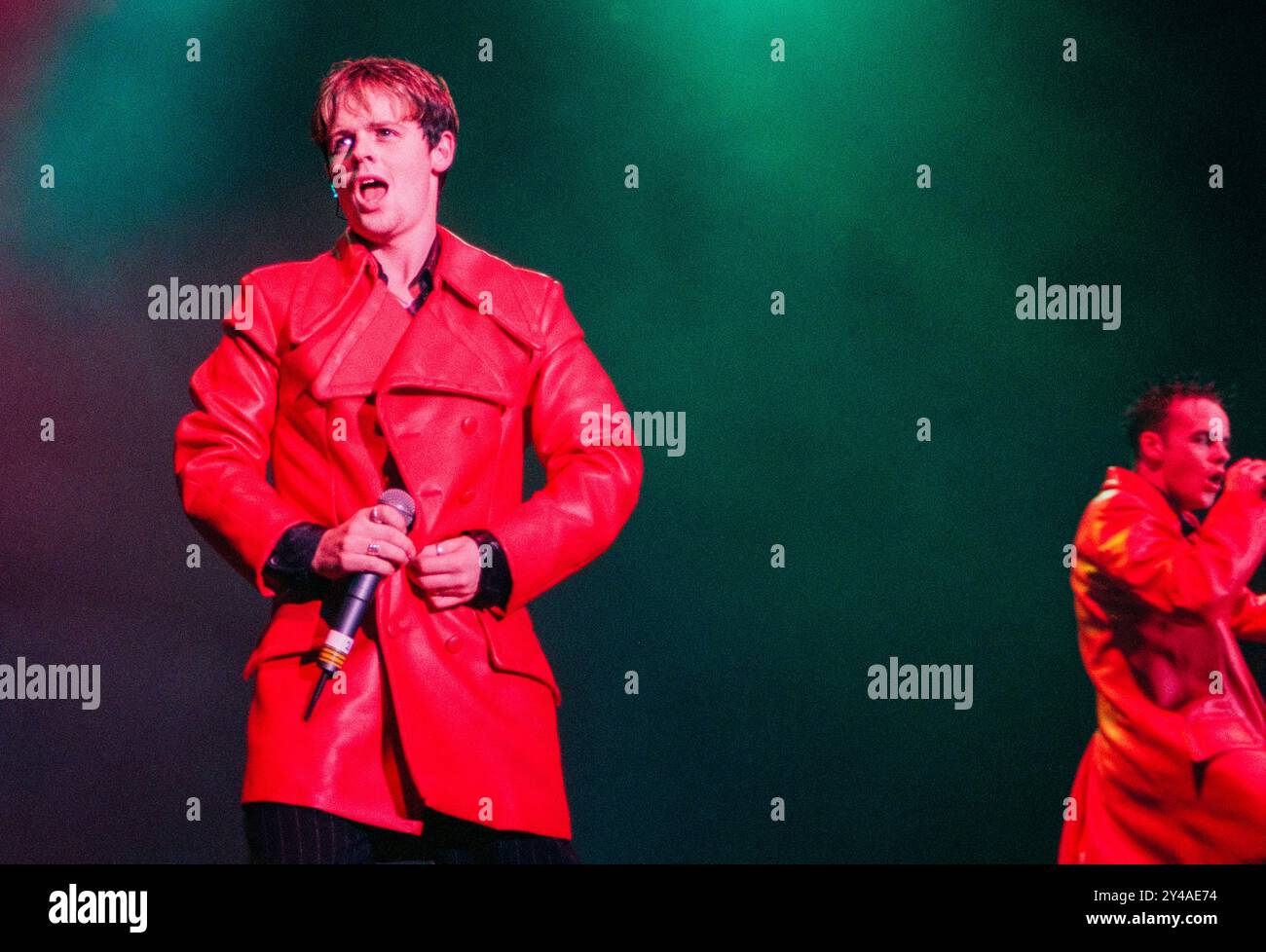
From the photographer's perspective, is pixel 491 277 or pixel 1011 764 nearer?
pixel 491 277

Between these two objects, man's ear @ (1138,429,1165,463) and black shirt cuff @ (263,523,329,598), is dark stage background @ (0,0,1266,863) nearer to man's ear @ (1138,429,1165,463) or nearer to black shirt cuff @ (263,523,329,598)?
man's ear @ (1138,429,1165,463)

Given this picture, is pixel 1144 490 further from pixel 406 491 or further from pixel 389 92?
pixel 389 92

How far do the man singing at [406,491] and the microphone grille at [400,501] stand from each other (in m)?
0.03

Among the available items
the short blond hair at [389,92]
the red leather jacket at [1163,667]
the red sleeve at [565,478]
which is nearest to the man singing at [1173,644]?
the red leather jacket at [1163,667]

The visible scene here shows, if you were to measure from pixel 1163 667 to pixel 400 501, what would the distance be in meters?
1.50

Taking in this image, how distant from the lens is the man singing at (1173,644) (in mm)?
2953

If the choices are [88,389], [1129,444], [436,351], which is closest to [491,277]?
[436,351]

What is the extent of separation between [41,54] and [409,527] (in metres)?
1.30

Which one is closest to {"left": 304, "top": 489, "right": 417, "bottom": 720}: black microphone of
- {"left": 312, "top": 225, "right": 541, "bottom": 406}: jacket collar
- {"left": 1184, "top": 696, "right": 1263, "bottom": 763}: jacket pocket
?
{"left": 312, "top": 225, "right": 541, "bottom": 406}: jacket collar

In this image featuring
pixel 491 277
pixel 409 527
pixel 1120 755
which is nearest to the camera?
pixel 409 527

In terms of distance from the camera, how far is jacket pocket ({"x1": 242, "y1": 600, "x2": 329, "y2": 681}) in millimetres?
2611

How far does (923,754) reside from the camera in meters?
3.06

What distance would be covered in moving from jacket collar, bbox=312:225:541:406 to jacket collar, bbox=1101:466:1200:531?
46.2 inches
